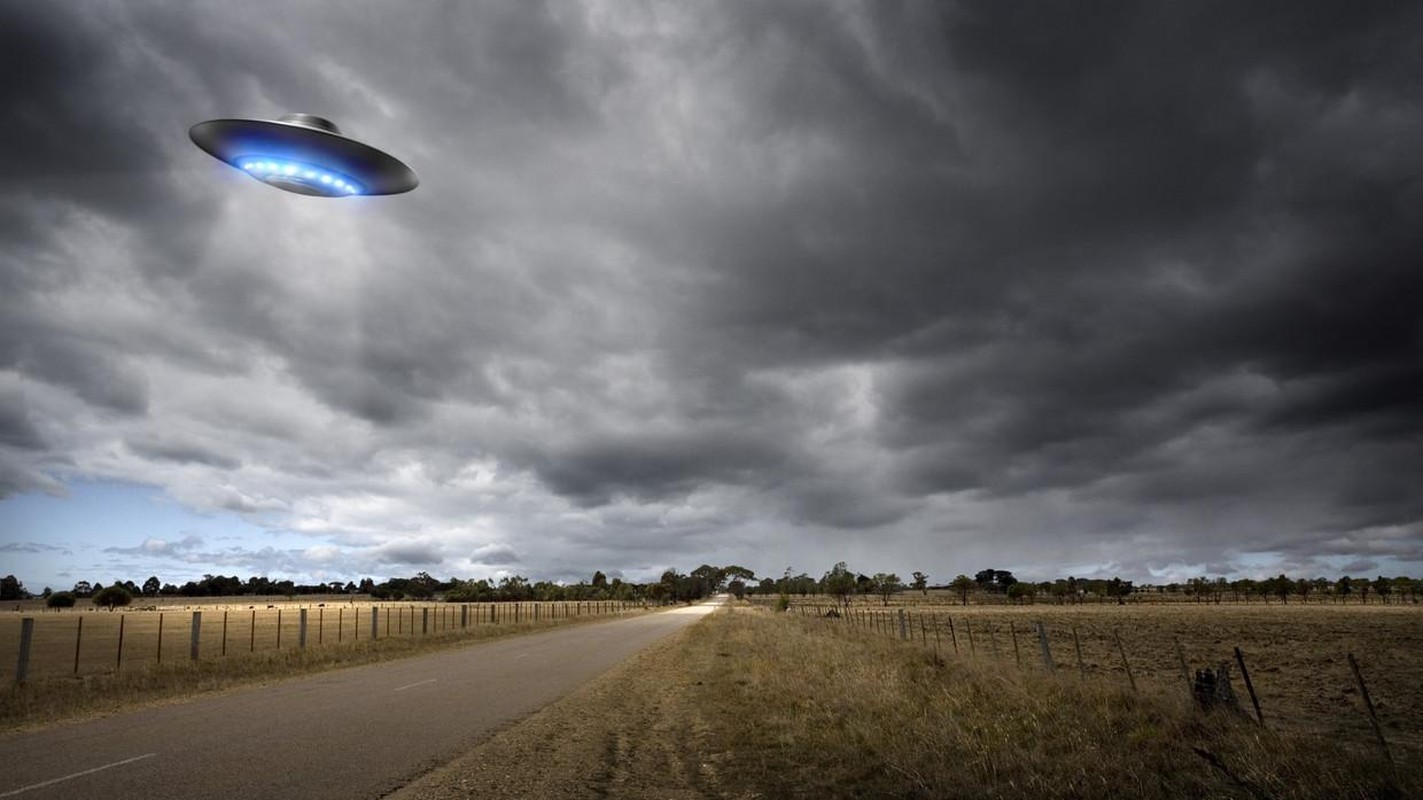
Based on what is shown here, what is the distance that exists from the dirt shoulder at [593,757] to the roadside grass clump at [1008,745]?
595mm

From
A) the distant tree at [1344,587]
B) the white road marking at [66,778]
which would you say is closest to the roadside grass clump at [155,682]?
the white road marking at [66,778]

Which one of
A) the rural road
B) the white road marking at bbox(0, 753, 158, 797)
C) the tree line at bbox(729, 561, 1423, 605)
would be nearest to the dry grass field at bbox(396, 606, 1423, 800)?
the rural road

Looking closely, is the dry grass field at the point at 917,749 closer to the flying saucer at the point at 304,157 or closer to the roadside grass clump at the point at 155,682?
the flying saucer at the point at 304,157

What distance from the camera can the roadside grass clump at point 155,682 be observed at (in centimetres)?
1641

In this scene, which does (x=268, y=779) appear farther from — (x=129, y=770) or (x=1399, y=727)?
(x=1399, y=727)

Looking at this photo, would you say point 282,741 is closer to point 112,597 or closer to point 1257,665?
point 1257,665

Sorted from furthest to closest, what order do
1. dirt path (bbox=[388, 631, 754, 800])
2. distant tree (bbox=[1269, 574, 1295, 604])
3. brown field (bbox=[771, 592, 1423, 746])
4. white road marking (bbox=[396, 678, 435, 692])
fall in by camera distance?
distant tree (bbox=[1269, 574, 1295, 604]) < brown field (bbox=[771, 592, 1423, 746]) < white road marking (bbox=[396, 678, 435, 692]) < dirt path (bbox=[388, 631, 754, 800])

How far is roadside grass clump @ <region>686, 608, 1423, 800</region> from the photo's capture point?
27.9 ft

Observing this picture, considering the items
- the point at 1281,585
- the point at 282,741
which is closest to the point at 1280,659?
the point at 282,741

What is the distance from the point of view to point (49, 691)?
19.0 m

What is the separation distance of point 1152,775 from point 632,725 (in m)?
8.99

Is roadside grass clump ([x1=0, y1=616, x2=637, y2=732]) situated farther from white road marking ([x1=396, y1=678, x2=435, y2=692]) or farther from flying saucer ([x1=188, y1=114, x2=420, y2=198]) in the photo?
flying saucer ([x1=188, y1=114, x2=420, y2=198])

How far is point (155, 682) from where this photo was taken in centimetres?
2086

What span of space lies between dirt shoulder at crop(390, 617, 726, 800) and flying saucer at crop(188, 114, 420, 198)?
794 centimetres
